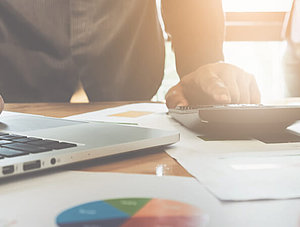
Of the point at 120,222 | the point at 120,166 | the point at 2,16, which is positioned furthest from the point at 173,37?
the point at 120,222

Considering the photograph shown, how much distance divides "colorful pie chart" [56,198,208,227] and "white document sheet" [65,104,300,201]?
0.12 ft

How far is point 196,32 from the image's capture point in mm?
1126

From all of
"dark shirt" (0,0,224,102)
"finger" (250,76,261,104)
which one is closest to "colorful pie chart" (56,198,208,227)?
"finger" (250,76,261,104)

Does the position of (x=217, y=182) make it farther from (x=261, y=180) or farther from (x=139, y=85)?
(x=139, y=85)

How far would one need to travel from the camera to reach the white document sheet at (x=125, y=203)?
177 mm

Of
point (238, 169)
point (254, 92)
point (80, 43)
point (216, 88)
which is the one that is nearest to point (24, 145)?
point (238, 169)

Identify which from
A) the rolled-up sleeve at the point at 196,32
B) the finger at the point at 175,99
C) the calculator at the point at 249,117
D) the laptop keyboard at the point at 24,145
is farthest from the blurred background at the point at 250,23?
the laptop keyboard at the point at 24,145

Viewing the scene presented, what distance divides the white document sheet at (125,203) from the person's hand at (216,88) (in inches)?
14.2

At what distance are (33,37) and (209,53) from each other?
532 millimetres

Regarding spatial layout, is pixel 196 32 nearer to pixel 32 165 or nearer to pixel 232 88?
pixel 232 88

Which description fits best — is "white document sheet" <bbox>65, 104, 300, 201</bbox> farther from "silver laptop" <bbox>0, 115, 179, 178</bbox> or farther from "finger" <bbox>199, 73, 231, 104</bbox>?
"finger" <bbox>199, 73, 231, 104</bbox>

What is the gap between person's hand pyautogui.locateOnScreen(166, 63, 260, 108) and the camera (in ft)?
1.95

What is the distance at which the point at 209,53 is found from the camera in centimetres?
→ 110

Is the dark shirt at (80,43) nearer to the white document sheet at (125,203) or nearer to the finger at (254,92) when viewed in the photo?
the finger at (254,92)
